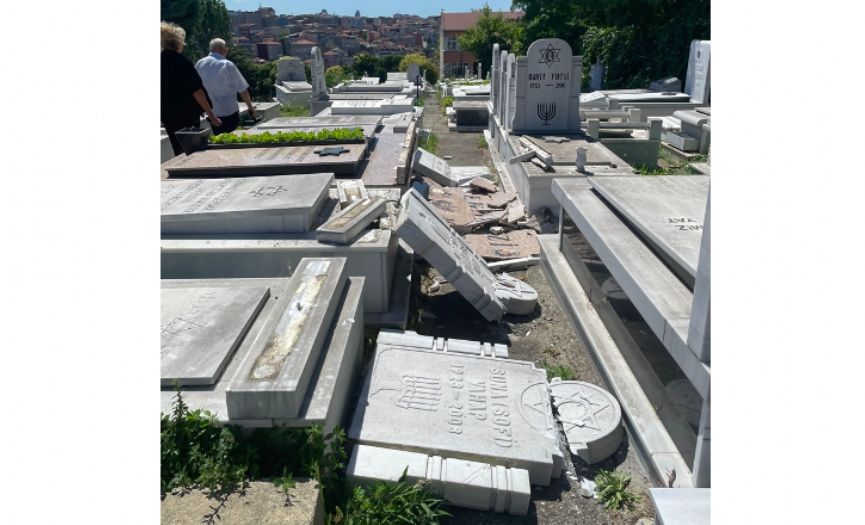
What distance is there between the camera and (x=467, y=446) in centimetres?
324

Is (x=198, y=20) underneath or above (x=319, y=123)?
above

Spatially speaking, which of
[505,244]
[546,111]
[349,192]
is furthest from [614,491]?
[546,111]

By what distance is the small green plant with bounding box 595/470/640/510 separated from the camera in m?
3.22

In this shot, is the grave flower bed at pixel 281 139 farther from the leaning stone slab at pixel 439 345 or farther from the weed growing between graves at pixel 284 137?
the leaning stone slab at pixel 439 345

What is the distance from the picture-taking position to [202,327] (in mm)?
3660

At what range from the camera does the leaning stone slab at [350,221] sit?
4773 millimetres

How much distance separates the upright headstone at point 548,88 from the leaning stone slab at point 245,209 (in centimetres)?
616

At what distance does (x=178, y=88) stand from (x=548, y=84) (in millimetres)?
6060

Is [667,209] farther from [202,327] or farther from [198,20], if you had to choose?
[198,20]

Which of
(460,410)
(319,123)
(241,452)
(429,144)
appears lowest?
(460,410)

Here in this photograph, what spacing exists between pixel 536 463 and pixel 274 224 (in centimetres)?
282

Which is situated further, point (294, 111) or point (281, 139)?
point (294, 111)

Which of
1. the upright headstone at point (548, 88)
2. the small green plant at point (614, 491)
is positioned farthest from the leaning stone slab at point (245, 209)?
the upright headstone at point (548, 88)

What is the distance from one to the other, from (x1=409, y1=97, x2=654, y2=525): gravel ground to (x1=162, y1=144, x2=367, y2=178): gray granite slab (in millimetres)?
1546
